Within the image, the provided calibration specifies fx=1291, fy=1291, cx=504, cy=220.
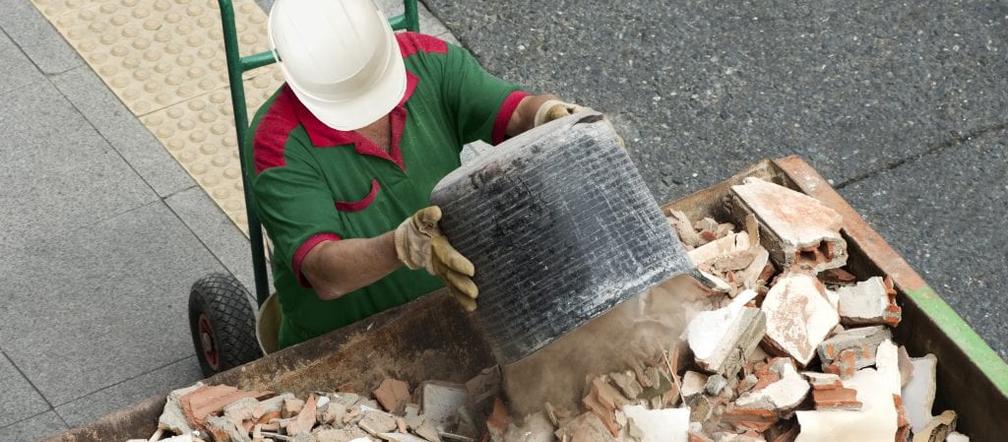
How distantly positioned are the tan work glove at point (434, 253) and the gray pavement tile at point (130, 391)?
5.28 ft

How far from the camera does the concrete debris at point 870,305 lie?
133 inches

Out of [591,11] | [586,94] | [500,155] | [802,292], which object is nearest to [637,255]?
[500,155]

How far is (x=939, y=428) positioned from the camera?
3.30 meters

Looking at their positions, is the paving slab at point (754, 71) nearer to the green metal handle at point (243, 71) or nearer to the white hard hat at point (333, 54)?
the green metal handle at point (243, 71)

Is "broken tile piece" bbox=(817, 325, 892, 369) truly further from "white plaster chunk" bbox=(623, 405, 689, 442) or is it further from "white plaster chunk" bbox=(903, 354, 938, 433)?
"white plaster chunk" bbox=(623, 405, 689, 442)

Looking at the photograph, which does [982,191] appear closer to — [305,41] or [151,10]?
[305,41]

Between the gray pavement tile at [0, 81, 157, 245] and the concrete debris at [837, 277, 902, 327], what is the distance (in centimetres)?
274

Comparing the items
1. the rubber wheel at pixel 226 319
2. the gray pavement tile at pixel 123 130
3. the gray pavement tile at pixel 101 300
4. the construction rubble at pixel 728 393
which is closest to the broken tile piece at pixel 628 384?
the construction rubble at pixel 728 393

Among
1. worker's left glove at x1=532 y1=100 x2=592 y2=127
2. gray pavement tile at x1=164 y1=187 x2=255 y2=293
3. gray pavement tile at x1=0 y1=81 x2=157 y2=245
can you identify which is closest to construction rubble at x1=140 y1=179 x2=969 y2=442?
worker's left glove at x1=532 y1=100 x2=592 y2=127

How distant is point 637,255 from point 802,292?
0.84 meters

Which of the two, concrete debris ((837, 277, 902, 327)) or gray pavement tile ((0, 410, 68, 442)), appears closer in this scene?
concrete debris ((837, 277, 902, 327))

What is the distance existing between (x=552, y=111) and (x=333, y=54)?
0.57 m

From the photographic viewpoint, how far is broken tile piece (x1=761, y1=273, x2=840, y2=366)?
11.0ft

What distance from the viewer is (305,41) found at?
127 inches
